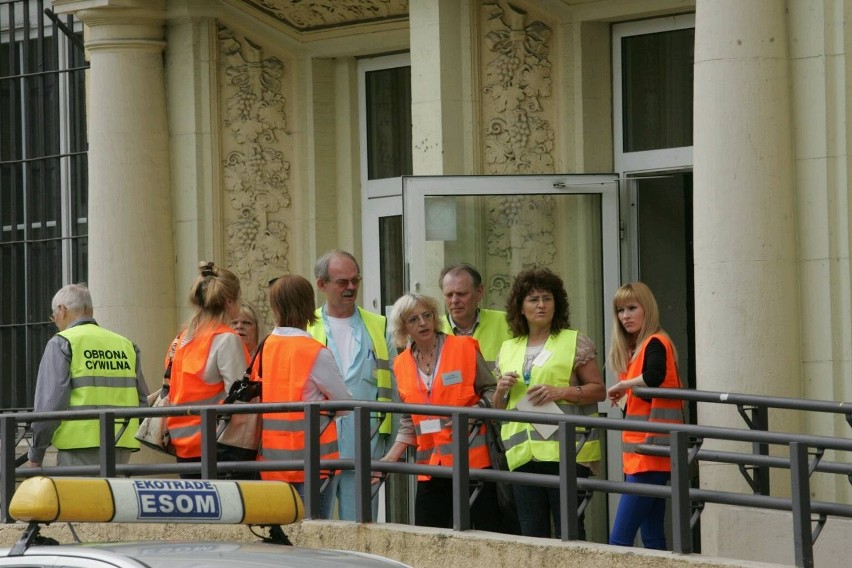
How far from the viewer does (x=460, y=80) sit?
41.1 ft

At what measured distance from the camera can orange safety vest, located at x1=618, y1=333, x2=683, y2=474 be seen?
29.8 feet

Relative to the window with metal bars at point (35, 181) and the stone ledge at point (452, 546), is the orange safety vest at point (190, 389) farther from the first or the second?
the window with metal bars at point (35, 181)

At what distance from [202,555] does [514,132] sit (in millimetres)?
7603

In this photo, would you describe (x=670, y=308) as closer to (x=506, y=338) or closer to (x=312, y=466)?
(x=506, y=338)

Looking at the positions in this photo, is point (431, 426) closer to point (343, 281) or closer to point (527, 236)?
point (343, 281)

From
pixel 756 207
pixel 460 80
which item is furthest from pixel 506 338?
pixel 460 80

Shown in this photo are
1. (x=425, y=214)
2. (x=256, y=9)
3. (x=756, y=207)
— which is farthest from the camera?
(x=256, y=9)

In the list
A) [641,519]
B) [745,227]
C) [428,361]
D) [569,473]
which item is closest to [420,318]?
[428,361]

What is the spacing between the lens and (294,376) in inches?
377

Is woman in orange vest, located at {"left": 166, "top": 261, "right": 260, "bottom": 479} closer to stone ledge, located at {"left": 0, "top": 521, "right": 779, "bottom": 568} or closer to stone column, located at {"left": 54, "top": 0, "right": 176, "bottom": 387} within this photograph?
stone ledge, located at {"left": 0, "top": 521, "right": 779, "bottom": 568}

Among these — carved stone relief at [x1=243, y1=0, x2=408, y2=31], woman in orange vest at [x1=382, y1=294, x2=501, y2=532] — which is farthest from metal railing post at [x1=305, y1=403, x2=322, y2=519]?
carved stone relief at [x1=243, y1=0, x2=408, y2=31]

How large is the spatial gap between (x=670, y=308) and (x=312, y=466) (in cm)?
425

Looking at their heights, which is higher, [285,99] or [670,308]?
[285,99]

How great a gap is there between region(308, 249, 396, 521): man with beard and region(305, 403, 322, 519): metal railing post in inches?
20.0
